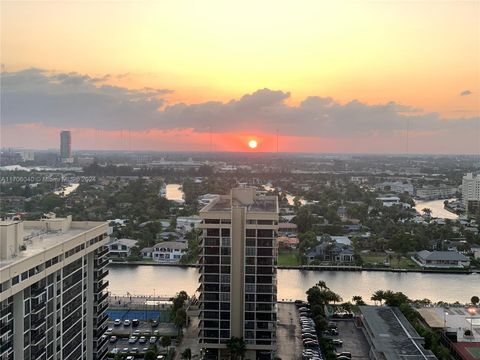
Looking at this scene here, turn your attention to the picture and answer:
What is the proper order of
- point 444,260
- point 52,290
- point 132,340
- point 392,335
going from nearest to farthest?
point 52,290 < point 392,335 < point 132,340 < point 444,260

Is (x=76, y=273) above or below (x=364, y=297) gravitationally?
above

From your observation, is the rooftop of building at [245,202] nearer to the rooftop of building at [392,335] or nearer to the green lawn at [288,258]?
the rooftop of building at [392,335]

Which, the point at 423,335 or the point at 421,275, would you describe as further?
the point at 421,275

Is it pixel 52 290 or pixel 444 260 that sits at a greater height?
pixel 52 290

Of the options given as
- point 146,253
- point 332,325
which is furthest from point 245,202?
point 146,253

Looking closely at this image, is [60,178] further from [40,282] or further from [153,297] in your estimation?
[40,282]

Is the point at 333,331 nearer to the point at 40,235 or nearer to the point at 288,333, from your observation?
the point at 288,333

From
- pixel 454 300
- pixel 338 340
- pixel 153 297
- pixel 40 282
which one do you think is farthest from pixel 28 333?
pixel 454 300

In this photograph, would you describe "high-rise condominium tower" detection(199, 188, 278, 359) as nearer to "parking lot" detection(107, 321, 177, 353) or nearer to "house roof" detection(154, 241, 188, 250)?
"parking lot" detection(107, 321, 177, 353)
